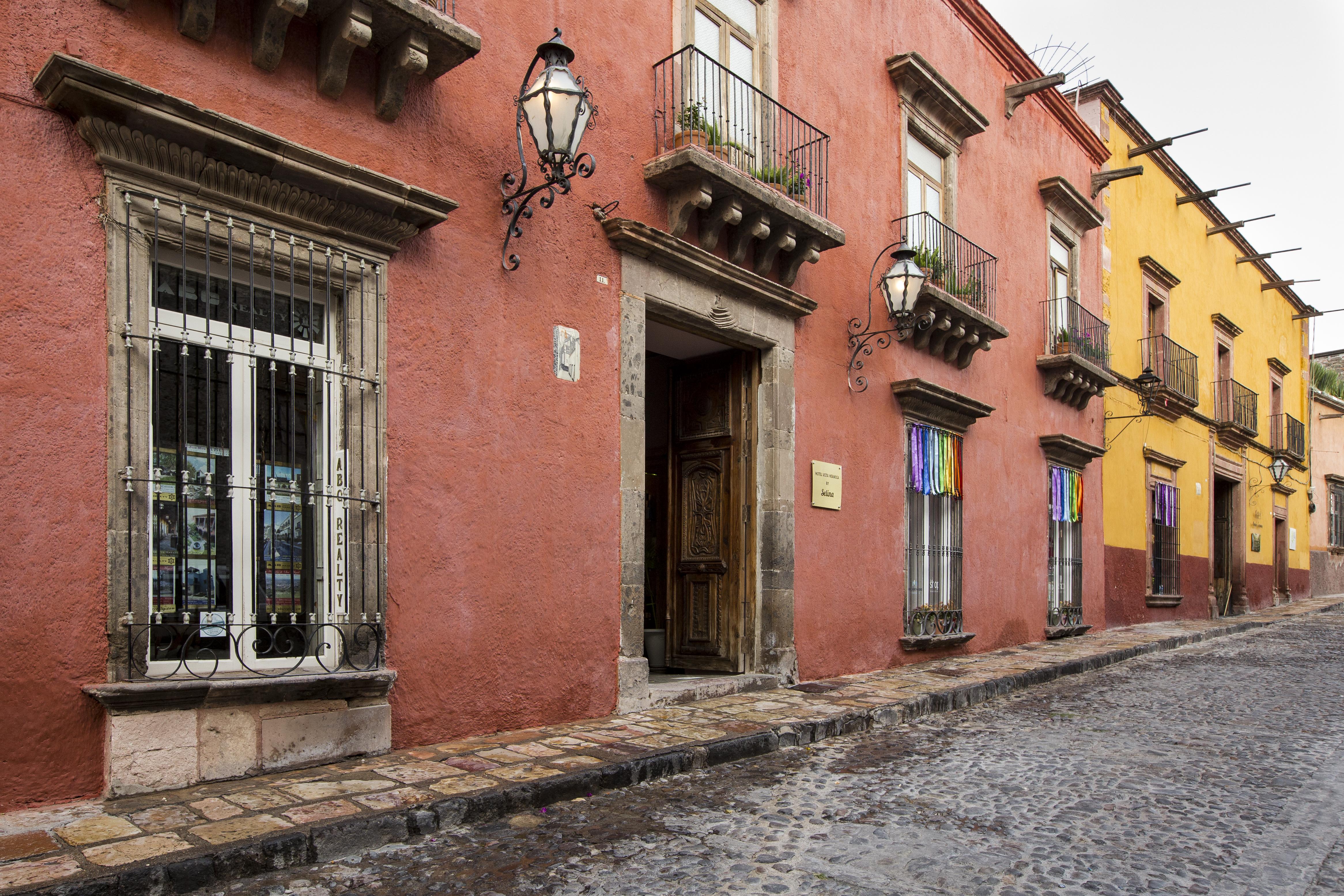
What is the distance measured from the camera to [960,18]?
12.5m

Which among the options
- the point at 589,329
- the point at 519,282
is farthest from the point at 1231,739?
the point at 519,282

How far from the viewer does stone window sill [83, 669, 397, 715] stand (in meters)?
4.38

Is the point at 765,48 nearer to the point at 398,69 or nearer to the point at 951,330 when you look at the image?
the point at 951,330

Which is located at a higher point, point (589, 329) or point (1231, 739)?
point (589, 329)

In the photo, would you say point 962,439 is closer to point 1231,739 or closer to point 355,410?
point 1231,739

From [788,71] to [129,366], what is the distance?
6555 mm

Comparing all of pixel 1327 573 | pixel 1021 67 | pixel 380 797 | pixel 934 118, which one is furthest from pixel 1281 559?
pixel 380 797

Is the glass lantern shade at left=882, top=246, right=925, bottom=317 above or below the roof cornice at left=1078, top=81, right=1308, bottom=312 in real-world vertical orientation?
below

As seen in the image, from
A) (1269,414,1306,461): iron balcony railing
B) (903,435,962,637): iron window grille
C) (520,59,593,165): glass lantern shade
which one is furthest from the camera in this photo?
(1269,414,1306,461): iron balcony railing

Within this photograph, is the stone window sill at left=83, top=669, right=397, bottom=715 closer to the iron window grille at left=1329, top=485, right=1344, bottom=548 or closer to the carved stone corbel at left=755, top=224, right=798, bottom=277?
the carved stone corbel at left=755, top=224, right=798, bottom=277

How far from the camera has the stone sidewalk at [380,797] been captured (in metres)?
3.59

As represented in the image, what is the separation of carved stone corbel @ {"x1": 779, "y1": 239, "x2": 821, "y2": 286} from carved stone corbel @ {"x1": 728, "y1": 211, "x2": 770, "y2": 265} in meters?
0.49

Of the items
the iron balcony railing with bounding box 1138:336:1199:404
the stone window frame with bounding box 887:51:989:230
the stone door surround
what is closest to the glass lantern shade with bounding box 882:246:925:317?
the stone door surround

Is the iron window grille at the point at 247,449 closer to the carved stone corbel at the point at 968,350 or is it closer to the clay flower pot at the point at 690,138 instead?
the clay flower pot at the point at 690,138
